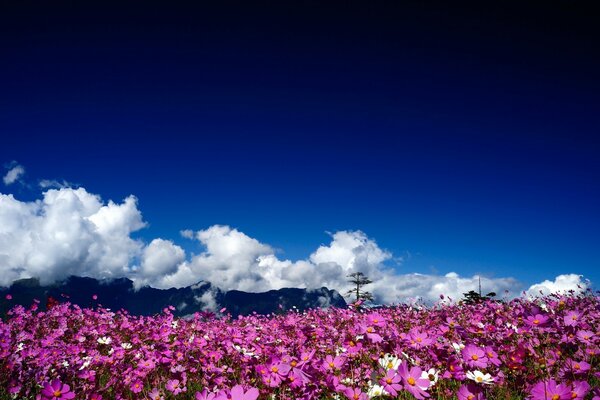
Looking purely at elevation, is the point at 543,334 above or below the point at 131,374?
above

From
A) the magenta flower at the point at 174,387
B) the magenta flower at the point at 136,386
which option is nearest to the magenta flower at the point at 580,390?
the magenta flower at the point at 174,387

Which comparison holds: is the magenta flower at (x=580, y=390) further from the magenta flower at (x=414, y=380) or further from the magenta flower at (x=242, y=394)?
the magenta flower at (x=242, y=394)

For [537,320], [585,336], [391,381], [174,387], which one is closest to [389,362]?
[391,381]

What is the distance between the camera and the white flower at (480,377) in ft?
9.16

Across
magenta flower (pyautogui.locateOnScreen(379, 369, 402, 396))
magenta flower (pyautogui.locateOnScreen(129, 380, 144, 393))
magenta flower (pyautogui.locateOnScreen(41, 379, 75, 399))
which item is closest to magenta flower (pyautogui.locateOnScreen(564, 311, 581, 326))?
magenta flower (pyautogui.locateOnScreen(379, 369, 402, 396))

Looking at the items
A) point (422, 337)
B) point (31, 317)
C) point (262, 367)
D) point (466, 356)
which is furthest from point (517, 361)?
point (31, 317)

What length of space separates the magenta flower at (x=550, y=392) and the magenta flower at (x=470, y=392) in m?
0.28

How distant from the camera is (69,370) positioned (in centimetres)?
395

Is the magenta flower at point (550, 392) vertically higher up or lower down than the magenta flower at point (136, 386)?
higher up

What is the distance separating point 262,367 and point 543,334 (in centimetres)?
320

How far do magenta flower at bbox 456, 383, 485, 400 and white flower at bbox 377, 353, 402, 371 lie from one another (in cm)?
55

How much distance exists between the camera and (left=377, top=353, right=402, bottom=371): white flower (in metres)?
2.82

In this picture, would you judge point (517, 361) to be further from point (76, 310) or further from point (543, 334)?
point (76, 310)

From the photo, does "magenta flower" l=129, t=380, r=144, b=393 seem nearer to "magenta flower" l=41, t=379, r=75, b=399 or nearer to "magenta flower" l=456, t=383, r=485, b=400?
"magenta flower" l=41, t=379, r=75, b=399
